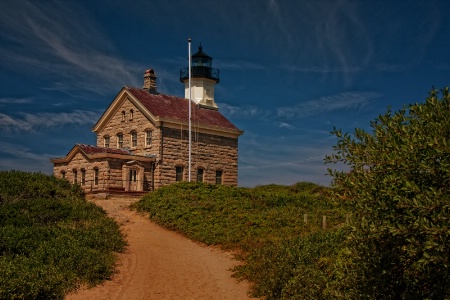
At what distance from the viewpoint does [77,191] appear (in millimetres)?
24609

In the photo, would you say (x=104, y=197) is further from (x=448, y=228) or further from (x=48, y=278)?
(x=448, y=228)

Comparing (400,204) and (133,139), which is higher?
(133,139)

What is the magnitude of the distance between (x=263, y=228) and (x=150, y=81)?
20898mm

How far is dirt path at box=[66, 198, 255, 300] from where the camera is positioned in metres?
12.9

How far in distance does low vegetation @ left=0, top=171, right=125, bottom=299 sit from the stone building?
732cm

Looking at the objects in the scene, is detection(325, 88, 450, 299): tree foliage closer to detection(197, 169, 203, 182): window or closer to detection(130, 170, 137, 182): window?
detection(130, 170, 137, 182): window

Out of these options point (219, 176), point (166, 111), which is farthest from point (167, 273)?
point (219, 176)

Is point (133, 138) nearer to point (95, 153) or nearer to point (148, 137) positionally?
point (148, 137)

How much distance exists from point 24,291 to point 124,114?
81.4ft

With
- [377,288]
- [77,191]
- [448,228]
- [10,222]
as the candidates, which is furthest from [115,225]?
[448,228]

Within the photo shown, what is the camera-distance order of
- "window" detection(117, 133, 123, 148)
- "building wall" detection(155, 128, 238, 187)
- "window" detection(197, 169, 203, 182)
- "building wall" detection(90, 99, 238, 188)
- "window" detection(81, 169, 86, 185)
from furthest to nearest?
1. "window" detection(117, 133, 123, 148)
2. "window" detection(197, 169, 203, 182)
3. "building wall" detection(155, 128, 238, 187)
4. "building wall" detection(90, 99, 238, 188)
5. "window" detection(81, 169, 86, 185)

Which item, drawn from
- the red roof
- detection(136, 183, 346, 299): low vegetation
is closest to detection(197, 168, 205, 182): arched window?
the red roof

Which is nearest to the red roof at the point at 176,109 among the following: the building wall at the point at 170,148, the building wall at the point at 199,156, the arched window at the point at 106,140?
the building wall at the point at 170,148

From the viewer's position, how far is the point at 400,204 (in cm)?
556
